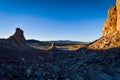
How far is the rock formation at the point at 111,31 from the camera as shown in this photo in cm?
2978

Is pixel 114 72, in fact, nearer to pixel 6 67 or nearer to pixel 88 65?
pixel 88 65

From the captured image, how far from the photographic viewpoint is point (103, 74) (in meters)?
18.4

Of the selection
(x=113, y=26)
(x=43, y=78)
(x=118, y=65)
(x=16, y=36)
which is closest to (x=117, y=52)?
(x=118, y=65)

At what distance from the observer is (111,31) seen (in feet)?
128

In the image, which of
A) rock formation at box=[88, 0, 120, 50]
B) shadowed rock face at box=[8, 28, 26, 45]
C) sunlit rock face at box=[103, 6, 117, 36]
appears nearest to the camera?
rock formation at box=[88, 0, 120, 50]

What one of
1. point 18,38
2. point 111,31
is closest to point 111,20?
point 111,31

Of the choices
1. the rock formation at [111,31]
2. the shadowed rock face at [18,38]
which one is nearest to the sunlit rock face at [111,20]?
the rock formation at [111,31]

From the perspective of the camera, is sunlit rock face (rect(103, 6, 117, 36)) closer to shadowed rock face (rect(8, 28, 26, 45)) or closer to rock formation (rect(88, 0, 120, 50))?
rock formation (rect(88, 0, 120, 50))

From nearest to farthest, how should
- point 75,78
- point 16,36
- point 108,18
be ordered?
point 75,78 → point 108,18 → point 16,36

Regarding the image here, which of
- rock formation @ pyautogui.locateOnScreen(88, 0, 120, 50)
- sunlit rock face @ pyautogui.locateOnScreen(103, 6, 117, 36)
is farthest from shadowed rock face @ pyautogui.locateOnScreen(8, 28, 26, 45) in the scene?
sunlit rock face @ pyautogui.locateOnScreen(103, 6, 117, 36)

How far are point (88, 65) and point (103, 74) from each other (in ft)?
12.0

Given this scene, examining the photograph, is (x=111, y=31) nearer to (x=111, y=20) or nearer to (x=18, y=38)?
(x=111, y=20)

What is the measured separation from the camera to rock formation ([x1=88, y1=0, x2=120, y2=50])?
29781 millimetres

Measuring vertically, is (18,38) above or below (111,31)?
below
